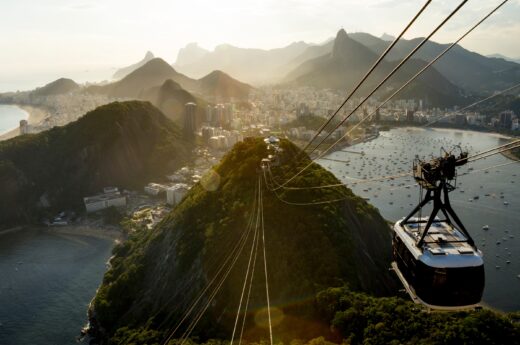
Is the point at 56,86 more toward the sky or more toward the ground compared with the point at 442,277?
more toward the sky

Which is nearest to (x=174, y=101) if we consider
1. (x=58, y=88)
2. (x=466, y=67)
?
(x=58, y=88)

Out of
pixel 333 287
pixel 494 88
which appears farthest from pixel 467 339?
pixel 494 88

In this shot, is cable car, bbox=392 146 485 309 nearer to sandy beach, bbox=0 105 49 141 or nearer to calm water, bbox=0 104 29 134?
calm water, bbox=0 104 29 134

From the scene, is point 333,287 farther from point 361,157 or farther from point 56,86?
point 56,86

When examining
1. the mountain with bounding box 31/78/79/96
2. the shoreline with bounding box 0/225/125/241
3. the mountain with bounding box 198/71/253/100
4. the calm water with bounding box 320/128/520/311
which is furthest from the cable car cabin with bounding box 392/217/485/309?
the mountain with bounding box 31/78/79/96

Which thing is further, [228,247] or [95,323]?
[95,323]

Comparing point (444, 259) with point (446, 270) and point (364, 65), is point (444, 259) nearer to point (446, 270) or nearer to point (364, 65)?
point (446, 270)
